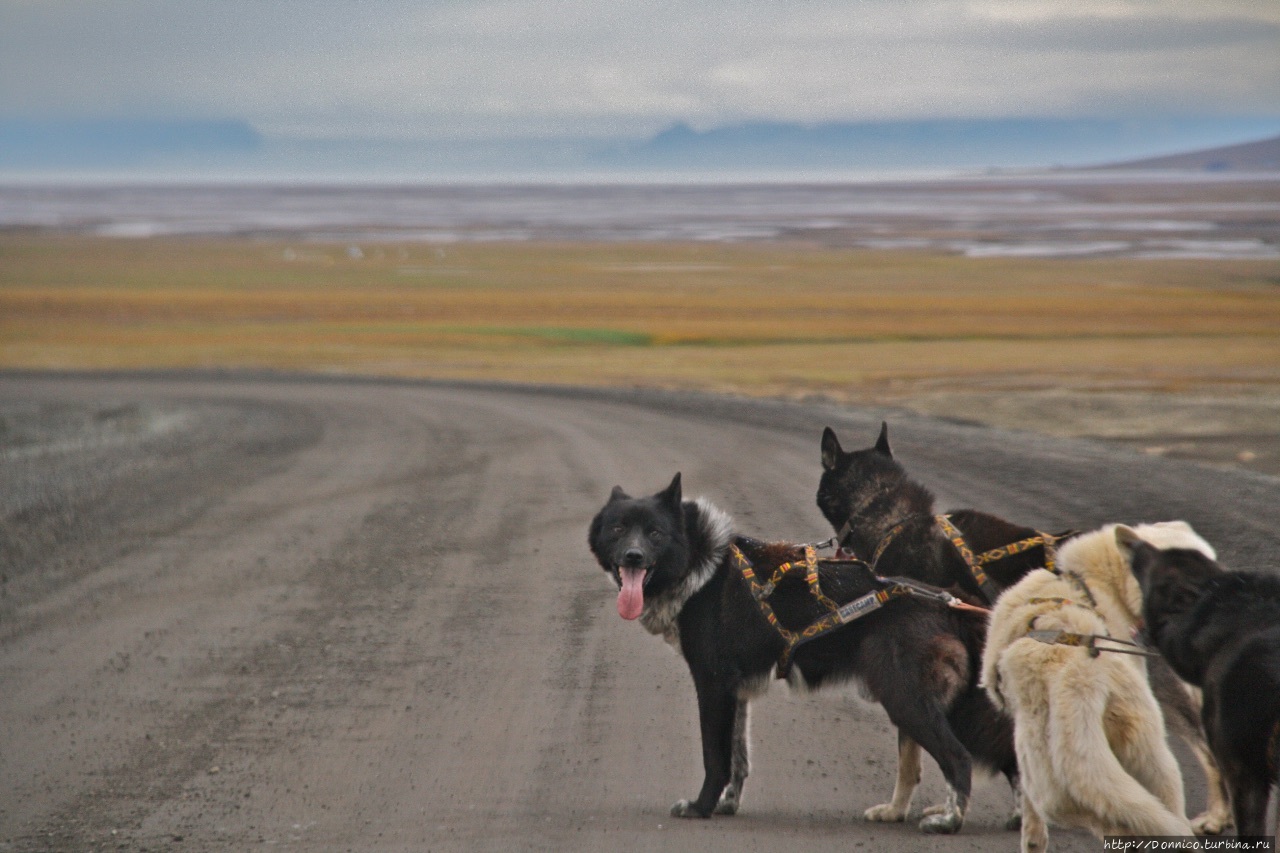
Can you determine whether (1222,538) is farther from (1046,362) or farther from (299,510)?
(1046,362)

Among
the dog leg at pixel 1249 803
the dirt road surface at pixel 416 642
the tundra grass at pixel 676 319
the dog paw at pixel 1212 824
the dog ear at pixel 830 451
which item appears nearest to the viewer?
the dog leg at pixel 1249 803

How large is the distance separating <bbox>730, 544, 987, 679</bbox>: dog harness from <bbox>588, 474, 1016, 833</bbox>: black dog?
2 cm

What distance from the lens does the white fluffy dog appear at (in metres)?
4.43

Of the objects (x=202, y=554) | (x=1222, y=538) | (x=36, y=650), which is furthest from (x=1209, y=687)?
(x=202, y=554)

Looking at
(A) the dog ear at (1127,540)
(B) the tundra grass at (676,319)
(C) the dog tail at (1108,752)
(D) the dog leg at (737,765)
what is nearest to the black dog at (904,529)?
(D) the dog leg at (737,765)

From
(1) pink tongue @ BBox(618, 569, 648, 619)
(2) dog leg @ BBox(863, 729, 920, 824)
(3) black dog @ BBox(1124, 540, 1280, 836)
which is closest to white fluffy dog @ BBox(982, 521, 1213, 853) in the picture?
(3) black dog @ BBox(1124, 540, 1280, 836)

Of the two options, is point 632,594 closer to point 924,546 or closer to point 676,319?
point 924,546

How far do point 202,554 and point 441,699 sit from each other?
5.60 m

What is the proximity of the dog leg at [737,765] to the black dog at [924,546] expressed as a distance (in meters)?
0.66

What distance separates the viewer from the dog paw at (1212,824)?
5.38 meters

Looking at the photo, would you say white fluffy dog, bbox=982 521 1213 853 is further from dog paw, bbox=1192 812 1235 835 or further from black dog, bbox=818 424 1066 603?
black dog, bbox=818 424 1066 603

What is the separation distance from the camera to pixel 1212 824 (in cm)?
538

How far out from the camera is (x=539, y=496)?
48.9ft

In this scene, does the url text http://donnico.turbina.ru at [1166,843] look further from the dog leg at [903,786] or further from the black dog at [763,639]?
the dog leg at [903,786]
